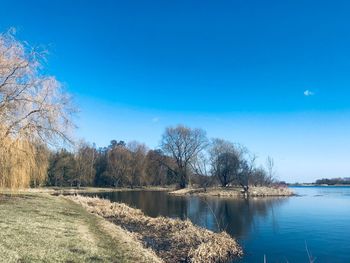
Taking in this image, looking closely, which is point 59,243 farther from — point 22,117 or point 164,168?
point 164,168

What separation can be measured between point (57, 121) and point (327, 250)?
17878 mm

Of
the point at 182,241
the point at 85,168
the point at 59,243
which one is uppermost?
the point at 85,168

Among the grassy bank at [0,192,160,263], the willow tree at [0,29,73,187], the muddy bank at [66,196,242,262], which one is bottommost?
the muddy bank at [66,196,242,262]

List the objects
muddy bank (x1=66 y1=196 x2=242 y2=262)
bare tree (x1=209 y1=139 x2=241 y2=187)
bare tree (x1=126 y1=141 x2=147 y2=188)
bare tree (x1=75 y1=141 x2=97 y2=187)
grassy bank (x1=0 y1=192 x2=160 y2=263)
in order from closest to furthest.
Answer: grassy bank (x1=0 y1=192 x2=160 y2=263) → muddy bank (x1=66 y1=196 x2=242 y2=262) → bare tree (x1=209 y1=139 x2=241 y2=187) → bare tree (x1=75 y1=141 x2=97 y2=187) → bare tree (x1=126 y1=141 x2=147 y2=188)

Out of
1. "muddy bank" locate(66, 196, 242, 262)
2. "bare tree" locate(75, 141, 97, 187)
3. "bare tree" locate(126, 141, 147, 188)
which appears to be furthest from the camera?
"bare tree" locate(126, 141, 147, 188)

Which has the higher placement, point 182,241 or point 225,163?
point 225,163

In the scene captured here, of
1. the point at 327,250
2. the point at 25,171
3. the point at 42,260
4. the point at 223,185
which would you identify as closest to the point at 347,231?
the point at 327,250

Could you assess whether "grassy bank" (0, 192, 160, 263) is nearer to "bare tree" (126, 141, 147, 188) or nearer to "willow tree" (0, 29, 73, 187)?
"willow tree" (0, 29, 73, 187)

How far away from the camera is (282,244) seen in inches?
711

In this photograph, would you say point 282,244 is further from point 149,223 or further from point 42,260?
point 42,260

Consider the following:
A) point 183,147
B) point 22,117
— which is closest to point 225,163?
point 183,147

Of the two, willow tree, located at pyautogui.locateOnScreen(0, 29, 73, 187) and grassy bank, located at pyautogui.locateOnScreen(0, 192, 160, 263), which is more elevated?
willow tree, located at pyautogui.locateOnScreen(0, 29, 73, 187)

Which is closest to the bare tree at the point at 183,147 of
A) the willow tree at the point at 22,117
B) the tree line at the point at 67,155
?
the tree line at the point at 67,155

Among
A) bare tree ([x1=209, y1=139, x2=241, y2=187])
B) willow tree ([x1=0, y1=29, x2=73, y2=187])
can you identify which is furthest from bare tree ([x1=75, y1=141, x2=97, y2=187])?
willow tree ([x1=0, y1=29, x2=73, y2=187])
